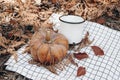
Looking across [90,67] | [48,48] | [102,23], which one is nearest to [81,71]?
[90,67]

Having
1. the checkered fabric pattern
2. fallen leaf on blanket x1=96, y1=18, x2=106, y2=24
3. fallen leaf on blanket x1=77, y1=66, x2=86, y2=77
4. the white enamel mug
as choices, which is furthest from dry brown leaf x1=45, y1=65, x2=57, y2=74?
fallen leaf on blanket x1=96, y1=18, x2=106, y2=24

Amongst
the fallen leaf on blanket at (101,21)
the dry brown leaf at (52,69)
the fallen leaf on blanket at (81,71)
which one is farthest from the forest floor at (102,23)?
the fallen leaf on blanket at (81,71)

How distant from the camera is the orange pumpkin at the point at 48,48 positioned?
177 cm

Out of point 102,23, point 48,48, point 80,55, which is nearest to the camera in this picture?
point 48,48

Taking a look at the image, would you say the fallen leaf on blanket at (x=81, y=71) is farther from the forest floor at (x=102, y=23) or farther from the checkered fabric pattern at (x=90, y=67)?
the forest floor at (x=102, y=23)

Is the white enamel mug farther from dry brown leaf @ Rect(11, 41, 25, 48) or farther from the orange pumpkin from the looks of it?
dry brown leaf @ Rect(11, 41, 25, 48)

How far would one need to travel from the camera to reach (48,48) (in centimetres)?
177

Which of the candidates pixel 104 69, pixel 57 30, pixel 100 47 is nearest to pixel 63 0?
pixel 57 30

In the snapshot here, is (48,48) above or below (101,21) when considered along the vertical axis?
above

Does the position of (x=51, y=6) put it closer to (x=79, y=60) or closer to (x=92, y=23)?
(x=92, y=23)

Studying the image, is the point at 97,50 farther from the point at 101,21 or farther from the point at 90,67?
the point at 101,21

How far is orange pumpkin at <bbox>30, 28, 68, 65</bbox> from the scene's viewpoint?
1.77 meters

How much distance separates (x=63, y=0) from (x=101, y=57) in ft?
2.57

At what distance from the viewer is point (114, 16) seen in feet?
8.28
